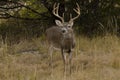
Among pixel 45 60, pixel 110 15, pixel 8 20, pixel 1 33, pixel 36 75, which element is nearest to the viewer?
pixel 36 75

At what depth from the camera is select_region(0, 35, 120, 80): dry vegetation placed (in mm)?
8469

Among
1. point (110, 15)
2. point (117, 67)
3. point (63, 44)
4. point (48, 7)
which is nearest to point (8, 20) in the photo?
point (48, 7)

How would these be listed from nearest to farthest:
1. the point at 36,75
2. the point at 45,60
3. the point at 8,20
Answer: the point at 36,75
the point at 45,60
the point at 8,20

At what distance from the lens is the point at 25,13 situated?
13570 mm

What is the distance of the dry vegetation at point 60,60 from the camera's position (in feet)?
27.8

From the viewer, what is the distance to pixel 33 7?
1326cm

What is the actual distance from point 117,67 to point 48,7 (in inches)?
166

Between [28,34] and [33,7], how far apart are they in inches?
40.3

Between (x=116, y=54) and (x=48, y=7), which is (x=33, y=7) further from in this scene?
(x=116, y=54)

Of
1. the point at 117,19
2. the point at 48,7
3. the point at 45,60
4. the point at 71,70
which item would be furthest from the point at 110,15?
the point at 71,70

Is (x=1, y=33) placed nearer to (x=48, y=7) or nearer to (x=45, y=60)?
(x=48, y=7)

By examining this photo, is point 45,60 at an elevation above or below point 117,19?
below

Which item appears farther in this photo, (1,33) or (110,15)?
(1,33)

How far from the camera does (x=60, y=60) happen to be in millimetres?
10180
